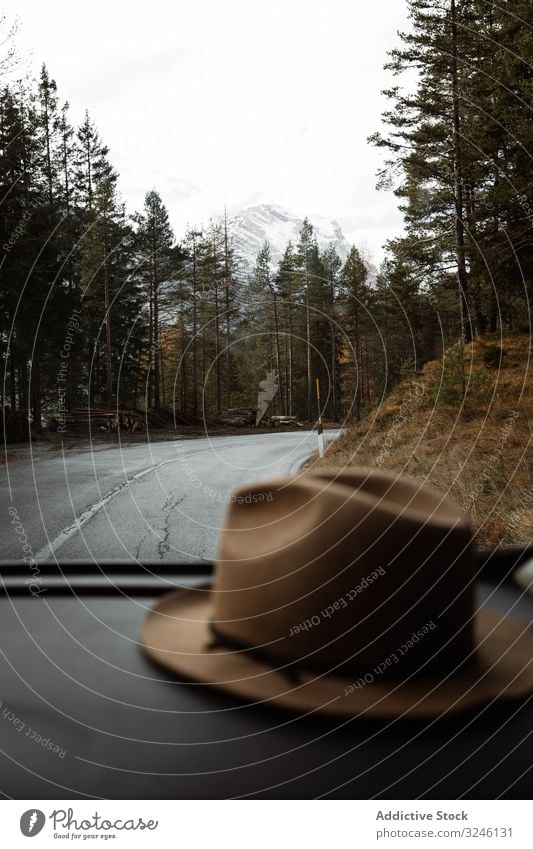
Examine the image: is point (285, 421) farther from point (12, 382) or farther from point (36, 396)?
point (36, 396)

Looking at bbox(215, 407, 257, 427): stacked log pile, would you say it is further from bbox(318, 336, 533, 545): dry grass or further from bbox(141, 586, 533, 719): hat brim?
bbox(141, 586, 533, 719): hat brim

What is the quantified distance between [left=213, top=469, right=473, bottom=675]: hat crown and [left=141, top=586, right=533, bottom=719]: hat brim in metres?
0.02

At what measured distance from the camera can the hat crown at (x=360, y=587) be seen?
0.65 meters

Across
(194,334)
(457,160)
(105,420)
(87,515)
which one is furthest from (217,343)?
(87,515)

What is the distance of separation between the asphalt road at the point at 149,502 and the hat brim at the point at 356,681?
34.1 inches

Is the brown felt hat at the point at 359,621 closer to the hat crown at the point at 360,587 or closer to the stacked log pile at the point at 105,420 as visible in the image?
the hat crown at the point at 360,587

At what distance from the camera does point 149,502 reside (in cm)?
270

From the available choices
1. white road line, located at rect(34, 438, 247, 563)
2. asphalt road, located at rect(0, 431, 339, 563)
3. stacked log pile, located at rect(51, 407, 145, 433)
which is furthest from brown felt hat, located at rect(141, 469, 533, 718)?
white road line, located at rect(34, 438, 247, 563)

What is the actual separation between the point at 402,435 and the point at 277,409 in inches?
20.3

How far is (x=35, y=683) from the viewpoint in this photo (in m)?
0.76

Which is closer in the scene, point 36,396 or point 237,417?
point 237,417

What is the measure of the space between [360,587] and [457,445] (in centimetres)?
96

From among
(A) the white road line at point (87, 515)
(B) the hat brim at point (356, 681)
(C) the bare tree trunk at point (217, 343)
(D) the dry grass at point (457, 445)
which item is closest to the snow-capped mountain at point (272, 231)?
(C) the bare tree trunk at point (217, 343)

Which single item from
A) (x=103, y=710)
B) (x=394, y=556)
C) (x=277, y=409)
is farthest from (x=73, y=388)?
(x=394, y=556)
